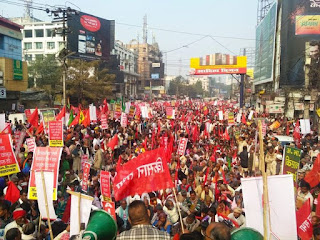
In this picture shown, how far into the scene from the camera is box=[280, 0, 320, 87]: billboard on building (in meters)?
34.3

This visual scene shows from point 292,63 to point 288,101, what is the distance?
478cm

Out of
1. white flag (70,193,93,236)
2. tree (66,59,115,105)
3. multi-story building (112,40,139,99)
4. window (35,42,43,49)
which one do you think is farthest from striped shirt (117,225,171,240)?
multi-story building (112,40,139,99)

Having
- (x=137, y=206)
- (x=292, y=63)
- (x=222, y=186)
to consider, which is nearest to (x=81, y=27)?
(x=292, y=63)

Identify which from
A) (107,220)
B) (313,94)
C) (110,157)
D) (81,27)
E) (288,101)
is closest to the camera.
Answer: (107,220)

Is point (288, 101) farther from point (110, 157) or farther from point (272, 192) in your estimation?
point (272, 192)

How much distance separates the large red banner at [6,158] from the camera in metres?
6.68

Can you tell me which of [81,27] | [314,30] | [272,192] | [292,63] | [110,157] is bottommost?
[110,157]

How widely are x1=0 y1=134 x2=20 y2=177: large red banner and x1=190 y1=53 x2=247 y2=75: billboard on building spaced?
140 ft

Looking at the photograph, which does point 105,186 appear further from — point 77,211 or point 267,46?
point 267,46

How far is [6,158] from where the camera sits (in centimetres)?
677

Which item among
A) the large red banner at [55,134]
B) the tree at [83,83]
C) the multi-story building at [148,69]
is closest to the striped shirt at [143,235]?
the large red banner at [55,134]

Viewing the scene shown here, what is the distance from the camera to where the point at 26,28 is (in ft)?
207

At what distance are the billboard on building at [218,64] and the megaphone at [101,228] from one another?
151ft

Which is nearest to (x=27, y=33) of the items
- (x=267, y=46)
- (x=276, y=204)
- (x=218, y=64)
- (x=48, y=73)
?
(x=48, y=73)
